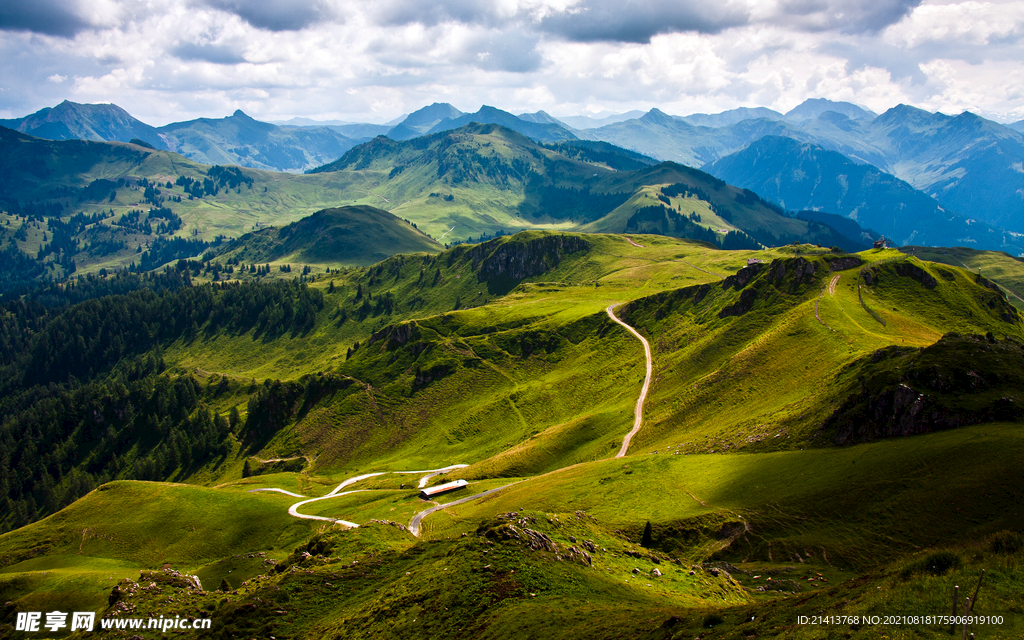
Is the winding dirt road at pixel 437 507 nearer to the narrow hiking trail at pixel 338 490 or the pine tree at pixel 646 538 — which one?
the narrow hiking trail at pixel 338 490

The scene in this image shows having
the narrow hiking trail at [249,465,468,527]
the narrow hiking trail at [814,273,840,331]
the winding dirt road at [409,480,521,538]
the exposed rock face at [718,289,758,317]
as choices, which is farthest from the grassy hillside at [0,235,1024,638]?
the winding dirt road at [409,480,521,538]

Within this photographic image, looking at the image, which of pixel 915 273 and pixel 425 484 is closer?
pixel 425 484

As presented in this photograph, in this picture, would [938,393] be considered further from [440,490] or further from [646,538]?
[440,490]

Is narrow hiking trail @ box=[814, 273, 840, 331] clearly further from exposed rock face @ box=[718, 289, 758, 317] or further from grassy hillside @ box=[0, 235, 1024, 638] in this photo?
exposed rock face @ box=[718, 289, 758, 317]

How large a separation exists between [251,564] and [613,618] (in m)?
76.8

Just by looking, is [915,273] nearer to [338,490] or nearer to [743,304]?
[743,304]

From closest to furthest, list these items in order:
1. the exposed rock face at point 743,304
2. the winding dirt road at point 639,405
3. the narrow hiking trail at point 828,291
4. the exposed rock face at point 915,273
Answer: the winding dirt road at point 639,405 → the narrow hiking trail at point 828,291 → the exposed rock face at point 915,273 → the exposed rock face at point 743,304

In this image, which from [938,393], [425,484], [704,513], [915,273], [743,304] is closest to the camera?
[704,513]

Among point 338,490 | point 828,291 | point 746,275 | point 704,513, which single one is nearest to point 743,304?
point 746,275

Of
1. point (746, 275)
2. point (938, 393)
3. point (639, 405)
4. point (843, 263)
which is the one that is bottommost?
point (639, 405)

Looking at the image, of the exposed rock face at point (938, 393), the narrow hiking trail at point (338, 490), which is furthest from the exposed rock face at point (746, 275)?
the narrow hiking trail at point (338, 490)

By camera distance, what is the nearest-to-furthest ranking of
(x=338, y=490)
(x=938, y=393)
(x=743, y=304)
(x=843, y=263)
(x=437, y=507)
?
(x=938, y=393)
(x=437, y=507)
(x=338, y=490)
(x=843, y=263)
(x=743, y=304)

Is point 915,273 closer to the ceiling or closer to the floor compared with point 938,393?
closer to the ceiling

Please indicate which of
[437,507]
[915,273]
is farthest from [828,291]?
[437,507]
